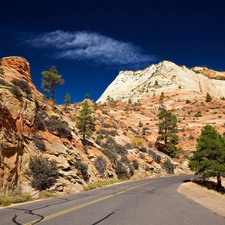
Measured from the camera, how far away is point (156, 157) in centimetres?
4431

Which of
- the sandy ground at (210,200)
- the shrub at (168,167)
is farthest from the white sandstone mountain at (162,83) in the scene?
the sandy ground at (210,200)

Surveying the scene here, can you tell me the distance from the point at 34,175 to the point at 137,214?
8.61 metres

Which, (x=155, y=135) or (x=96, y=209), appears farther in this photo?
(x=155, y=135)

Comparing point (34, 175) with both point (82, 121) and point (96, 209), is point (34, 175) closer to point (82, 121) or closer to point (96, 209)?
point (96, 209)

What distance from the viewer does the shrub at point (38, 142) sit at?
58.9ft

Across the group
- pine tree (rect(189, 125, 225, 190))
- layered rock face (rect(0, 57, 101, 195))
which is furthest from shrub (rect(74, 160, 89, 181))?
pine tree (rect(189, 125, 225, 190))

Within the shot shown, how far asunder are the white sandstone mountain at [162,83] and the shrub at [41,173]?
90.8 m

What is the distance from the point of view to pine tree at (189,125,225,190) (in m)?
23.1

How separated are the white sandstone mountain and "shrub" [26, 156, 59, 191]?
9079 cm

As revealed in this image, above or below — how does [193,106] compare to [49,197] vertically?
above

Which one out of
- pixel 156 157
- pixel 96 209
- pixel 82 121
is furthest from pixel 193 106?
pixel 96 209

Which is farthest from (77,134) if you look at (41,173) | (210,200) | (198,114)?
(198,114)

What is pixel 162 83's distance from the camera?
366 ft

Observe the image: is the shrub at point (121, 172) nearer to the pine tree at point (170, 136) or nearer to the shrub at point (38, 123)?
the shrub at point (38, 123)
